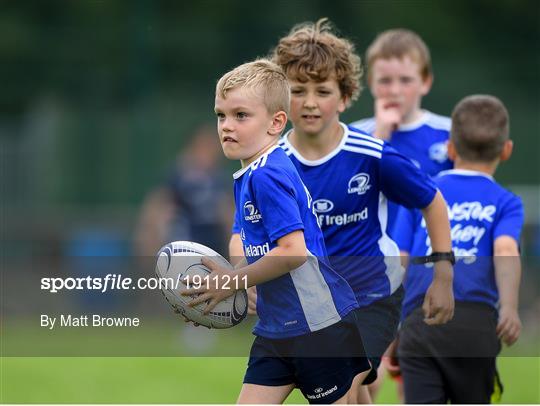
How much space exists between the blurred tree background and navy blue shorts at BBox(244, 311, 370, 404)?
7.98m

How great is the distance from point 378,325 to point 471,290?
0.48 m

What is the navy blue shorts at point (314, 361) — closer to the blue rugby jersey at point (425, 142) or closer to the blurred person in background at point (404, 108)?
the blurred person in background at point (404, 108)

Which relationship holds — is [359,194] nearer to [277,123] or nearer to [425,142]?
[277,123]

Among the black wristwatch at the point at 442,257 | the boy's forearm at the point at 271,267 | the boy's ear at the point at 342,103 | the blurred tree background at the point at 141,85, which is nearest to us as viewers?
the boy's forearm at the point at 271,267

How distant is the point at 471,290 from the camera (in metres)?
4.93

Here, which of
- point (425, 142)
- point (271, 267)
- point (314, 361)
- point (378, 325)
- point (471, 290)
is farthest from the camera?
point (425, 142)

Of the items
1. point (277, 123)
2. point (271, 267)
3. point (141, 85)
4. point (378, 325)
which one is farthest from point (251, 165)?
point (141, 85)

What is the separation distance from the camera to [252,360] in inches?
169

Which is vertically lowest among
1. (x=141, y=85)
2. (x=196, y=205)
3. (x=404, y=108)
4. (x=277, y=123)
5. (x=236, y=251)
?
(x=236, y=251)

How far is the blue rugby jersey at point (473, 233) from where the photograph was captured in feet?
16.2

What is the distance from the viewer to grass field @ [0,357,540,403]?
297 inches

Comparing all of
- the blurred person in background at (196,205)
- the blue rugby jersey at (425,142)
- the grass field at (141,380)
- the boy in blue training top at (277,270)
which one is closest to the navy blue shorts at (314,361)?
the boy in blue training top at (277,270)

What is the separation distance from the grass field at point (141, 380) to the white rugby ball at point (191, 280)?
2904mm

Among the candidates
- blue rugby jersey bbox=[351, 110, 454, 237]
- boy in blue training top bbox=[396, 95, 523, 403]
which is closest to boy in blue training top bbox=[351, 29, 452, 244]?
blue rugby jersey bbox=[351, 110, 454, 237]
